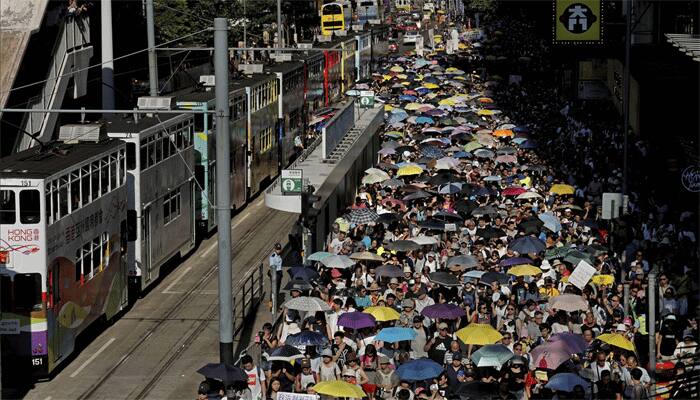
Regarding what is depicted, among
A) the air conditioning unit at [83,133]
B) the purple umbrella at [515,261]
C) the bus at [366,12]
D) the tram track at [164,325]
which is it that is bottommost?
the tram track at [164,325]

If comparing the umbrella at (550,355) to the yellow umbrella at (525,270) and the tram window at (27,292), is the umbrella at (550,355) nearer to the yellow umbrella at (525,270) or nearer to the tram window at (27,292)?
the yellow umbrella at (525,270)

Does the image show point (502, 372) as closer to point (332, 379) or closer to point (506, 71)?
point (332, 379)

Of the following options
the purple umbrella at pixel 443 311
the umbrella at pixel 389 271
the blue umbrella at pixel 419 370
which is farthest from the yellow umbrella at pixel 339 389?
the umbrella at pixel 389 271

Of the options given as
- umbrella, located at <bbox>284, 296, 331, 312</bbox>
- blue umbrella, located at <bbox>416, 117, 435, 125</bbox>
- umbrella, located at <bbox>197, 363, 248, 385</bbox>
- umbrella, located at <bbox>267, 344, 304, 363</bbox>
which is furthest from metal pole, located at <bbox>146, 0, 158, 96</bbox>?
umbrella, located at <bbox>197, 363, 248, 385</bbox>

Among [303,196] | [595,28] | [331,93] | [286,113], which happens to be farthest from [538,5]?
[303,196]

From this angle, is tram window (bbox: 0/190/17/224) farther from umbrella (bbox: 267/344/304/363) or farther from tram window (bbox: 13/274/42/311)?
umbrella (bbox: 267/344/304/363)

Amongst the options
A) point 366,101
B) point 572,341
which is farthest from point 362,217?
point 366,101
